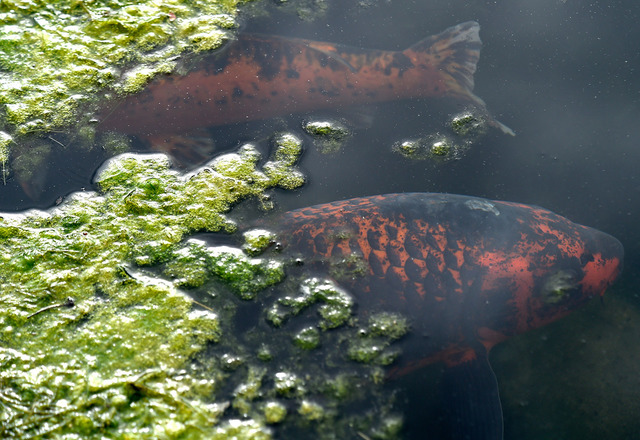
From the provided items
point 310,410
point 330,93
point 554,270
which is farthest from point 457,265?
point 330,93

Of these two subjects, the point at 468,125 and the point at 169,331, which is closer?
the point at 169,331

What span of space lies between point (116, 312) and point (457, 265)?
1455mm

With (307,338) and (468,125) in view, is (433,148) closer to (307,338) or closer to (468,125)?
(468,125)

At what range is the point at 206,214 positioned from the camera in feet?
7.22

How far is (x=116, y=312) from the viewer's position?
1.90 metres

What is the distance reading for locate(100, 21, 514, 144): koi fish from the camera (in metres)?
2.74

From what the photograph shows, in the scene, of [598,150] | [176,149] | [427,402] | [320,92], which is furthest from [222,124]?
[598,150]

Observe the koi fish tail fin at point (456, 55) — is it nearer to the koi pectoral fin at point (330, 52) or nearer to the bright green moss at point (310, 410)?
the koi pectoral fin at point (330, 52)

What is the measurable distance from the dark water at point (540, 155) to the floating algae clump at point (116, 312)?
229mm

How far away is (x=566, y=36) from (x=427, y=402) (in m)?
2.50

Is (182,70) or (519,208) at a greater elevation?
(182,70)

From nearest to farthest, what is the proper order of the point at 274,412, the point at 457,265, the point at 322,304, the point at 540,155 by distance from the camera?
1. the point at 274,412
2. the point at 322,304
3. the point at 457,265
4. the point at 540,155

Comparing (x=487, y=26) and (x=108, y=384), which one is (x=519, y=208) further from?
(x=108, y=384)

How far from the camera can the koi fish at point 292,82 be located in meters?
2.74
